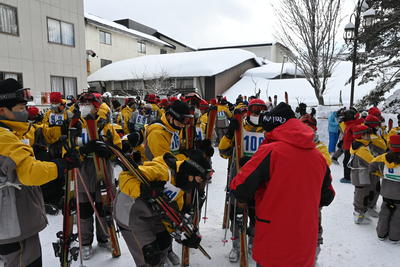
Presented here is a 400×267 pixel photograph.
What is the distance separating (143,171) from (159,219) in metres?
0.55

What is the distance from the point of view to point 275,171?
2.10 meters

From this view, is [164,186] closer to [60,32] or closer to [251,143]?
[251,143]

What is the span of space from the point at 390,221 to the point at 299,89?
57.3ft

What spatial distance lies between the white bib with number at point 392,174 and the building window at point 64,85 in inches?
620

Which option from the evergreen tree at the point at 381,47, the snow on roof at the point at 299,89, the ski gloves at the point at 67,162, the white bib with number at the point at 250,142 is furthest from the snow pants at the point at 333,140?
the ski gloves at the point at 67,162

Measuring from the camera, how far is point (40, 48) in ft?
46.6

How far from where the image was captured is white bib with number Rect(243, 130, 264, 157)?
3.90 m

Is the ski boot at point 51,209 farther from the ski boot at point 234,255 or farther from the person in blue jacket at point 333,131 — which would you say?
the person in blue jacket at point 333,131

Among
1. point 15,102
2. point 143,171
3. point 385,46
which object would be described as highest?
point 385,46

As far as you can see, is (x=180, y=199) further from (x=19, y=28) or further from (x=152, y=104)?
(x=19, y=28)

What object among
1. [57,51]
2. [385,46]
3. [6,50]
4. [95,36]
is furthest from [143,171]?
[95,36]

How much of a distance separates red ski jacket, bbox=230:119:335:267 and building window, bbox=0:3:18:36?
49.5 feet

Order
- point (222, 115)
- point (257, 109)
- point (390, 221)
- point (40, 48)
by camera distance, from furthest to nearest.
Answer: point (40, 48), point (222, 115), point (390, 221), point (257, 109)

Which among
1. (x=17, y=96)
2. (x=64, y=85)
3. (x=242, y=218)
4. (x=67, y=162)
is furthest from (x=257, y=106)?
(x=64, y=85)
